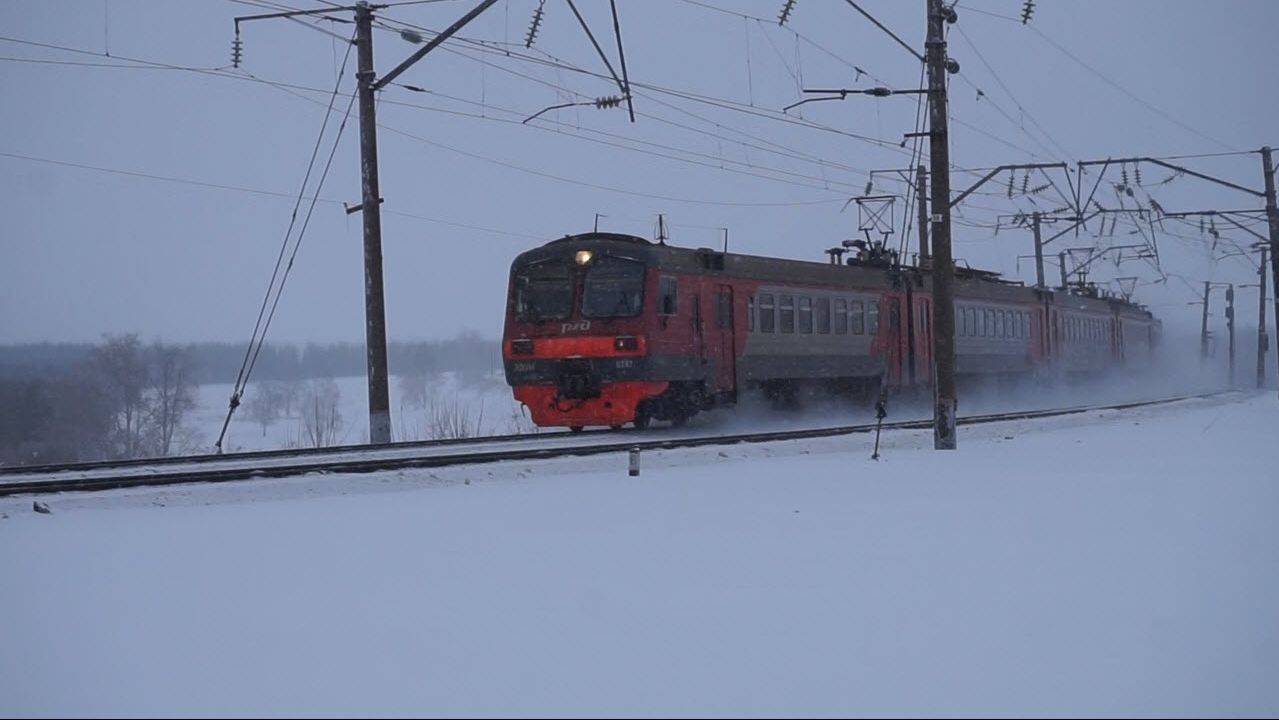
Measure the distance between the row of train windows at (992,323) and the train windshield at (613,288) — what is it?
11.5 metres

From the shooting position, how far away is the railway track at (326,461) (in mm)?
11000

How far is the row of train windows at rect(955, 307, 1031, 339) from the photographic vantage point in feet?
91.4

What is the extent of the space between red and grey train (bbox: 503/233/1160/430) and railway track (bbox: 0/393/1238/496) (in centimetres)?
87

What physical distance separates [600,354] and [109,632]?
40.9ft

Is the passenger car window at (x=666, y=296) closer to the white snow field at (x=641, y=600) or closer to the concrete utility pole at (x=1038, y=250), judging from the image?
the white snow field at (x=641, y=600)

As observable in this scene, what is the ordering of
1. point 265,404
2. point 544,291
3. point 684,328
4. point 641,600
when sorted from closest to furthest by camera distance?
point 641,600 < point 684,328 < point 544,291 < point 265,404

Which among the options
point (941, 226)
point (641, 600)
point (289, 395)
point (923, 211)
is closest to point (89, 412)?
point (923, 211)

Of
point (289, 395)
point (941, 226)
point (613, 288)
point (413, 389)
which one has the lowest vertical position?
point (289, 395)

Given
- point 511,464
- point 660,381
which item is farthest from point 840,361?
point 511,464

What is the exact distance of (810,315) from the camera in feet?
72.7

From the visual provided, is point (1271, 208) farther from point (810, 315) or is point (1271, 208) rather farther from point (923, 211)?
point (810, 315)

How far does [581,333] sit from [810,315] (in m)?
5.47

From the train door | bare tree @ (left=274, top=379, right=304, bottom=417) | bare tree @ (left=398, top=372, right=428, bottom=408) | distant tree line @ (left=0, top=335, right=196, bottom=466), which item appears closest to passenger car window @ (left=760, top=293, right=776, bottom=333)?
the train door

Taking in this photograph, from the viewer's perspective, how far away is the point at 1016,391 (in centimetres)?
Answer: 3294
